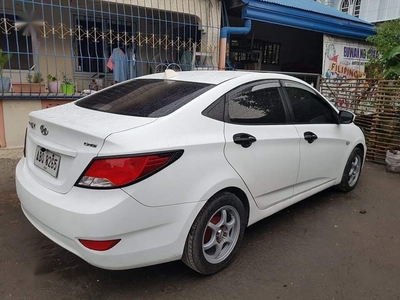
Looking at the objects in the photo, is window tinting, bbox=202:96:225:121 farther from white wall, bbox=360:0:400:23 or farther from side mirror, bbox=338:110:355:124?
white wall, bbox=360:0:400:23

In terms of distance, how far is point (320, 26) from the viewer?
8.84 meters

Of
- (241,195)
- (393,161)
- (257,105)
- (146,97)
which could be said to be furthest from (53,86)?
(393,161)

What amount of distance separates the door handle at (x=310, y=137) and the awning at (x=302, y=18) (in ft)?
16.0

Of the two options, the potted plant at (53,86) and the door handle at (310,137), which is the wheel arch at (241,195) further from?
the potted plant at (53,86)

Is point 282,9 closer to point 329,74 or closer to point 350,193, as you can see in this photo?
point 329,74

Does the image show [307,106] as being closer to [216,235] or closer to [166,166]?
[216,235]

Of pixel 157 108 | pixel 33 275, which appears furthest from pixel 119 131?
pixel 33 275

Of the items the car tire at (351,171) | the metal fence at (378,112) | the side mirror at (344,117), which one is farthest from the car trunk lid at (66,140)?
the metal fence at (378,112)

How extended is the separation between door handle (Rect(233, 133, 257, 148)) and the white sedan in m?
0.01

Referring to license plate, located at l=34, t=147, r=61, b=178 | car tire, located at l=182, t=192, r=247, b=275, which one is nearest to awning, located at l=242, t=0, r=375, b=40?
car tire, located at l=182, t=192, r=247, b=275

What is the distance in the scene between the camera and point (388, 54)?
659cm

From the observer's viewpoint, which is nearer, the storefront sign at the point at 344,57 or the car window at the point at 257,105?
the car window at the point at 257,105

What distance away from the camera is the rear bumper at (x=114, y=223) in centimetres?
197

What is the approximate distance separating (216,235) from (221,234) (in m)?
0.07
